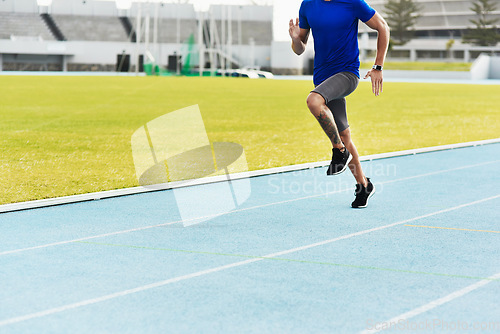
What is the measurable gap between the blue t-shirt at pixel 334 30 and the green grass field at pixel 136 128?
10.1ft

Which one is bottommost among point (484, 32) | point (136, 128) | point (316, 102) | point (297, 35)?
point (484, 32)

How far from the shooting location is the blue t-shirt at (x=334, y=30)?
21.4ft

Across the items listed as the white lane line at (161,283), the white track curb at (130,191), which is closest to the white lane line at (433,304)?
the white lane line at (161,283)

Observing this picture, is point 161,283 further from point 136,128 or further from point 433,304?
point 136,128

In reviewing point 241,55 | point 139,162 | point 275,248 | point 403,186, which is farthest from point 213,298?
point 241,55

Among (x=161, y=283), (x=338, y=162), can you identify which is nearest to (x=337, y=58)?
(x=338, y=162)

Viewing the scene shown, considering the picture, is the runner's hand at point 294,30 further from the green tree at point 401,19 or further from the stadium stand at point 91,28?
the green tree at point 401,19

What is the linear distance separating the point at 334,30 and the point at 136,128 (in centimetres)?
1109

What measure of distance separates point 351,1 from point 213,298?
3424mm

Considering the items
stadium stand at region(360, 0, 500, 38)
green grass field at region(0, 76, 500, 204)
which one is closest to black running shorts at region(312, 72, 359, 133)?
green grass field at region(0, 76, 500, 204)

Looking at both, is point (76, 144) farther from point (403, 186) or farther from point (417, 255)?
point (417, 255)

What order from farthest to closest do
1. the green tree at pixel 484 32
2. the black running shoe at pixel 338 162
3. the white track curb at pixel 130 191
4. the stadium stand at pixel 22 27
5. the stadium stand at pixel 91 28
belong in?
1. the green tree at pixel 484 32
2. the stadium stand at pixel 91 28
3. the stadium stand at pixel 22 27
4. the white track curb at pixel 130 191
5. the black running shoe at pixel 338 162

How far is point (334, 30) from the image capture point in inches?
259

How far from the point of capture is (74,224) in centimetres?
614
